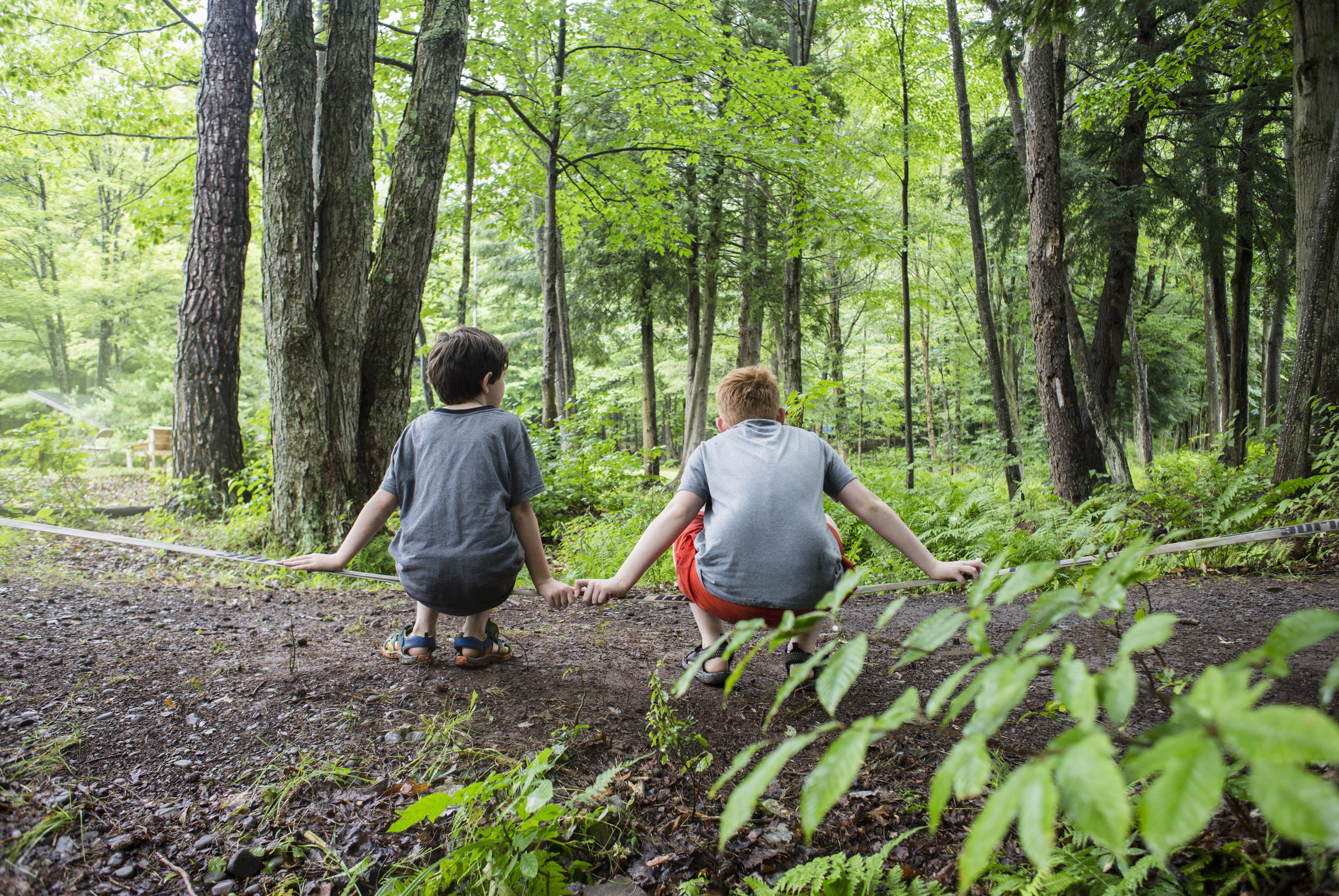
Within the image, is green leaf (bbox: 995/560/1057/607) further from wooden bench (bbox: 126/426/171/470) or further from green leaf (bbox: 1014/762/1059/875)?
wooden bench (bbox: 126/426/171/470)

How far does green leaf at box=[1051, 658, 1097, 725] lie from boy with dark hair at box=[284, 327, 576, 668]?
2.18 meters

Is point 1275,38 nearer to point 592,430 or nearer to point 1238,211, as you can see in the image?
point 1238,211

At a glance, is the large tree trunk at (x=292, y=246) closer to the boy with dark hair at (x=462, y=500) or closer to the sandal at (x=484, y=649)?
the boy with dark hair at (x=462, y=500)

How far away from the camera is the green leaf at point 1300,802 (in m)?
0.55

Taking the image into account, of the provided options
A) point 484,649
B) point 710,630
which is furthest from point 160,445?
point 710,630

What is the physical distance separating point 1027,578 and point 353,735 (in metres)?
2.47

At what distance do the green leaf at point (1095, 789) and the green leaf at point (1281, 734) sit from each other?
104mm

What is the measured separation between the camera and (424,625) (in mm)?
3223

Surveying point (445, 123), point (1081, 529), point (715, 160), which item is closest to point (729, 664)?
point (1081, 529)

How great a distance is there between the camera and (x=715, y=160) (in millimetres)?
9383

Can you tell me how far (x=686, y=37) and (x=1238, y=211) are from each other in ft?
29.6

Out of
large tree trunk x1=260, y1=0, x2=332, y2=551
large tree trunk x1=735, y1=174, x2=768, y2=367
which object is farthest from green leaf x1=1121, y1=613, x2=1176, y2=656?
large tree trunk x1=735, y1=174, x2=768, y2=367

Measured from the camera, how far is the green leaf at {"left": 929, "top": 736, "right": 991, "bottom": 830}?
0.75 meters

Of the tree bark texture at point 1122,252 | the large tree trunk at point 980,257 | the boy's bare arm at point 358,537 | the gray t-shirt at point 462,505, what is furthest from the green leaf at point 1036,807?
the tree bark texture at point 1122,252
